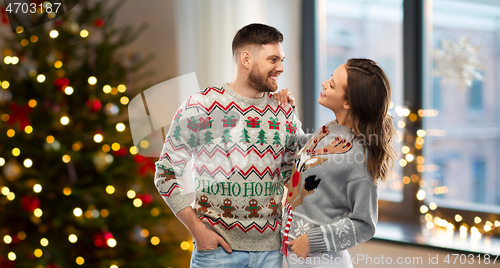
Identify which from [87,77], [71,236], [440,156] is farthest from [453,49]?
[71,236]

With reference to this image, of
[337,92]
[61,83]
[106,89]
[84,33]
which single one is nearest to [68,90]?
[61,83]

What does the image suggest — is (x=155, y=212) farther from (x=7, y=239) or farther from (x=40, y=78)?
(x=40, y=78)

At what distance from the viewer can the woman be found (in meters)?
1.05

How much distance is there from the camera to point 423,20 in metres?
2.03

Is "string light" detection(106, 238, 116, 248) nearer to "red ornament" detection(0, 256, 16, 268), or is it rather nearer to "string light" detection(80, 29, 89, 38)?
"red ornament" detection(0, 256, 16, 268)

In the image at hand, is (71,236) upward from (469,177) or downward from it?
downward

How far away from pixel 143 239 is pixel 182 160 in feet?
2.64

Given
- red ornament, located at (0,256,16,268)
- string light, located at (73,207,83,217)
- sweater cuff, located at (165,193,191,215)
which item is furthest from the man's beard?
red ornament, located at (0,256,16,268)

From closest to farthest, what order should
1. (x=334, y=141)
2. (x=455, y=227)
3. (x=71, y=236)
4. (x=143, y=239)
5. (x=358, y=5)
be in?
(x=334, y=141), (x=71, y=236), (x=143, y=239), (x=455, y=227), (x=358, y=5)

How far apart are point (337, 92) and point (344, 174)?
9.6 inches

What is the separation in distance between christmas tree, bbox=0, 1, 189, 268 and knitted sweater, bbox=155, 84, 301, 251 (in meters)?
0.65

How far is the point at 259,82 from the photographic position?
1193 millimetres

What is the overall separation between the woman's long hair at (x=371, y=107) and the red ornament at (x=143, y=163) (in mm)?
1042

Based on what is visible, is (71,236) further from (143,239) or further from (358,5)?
(358,5)
